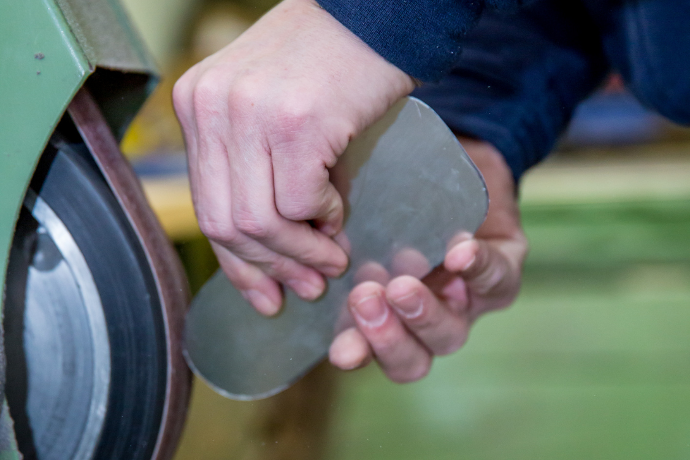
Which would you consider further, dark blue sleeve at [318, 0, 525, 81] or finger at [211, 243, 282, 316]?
finger at [211, 243, 282, 316]

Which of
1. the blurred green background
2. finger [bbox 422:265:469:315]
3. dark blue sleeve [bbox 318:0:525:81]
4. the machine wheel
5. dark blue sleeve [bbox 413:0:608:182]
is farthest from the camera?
the blurred green background

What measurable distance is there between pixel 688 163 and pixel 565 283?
0.62m

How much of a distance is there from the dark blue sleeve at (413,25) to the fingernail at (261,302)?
0.72ft

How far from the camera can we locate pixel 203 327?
491mm

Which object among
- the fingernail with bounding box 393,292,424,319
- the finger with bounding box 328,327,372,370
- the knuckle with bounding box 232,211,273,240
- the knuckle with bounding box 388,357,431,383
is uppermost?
the knuckle with bounding box 232,211,273,240

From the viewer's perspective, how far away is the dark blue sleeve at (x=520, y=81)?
646mm

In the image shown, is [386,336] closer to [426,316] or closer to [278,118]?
[426,316]

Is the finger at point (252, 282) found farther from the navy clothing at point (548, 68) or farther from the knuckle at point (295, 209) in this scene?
the navy clothing at point (548, 68)

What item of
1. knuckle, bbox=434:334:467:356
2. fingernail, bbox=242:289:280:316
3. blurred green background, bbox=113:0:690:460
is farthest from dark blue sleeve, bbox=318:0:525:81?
blurred green background, bbox=113:0:690:460

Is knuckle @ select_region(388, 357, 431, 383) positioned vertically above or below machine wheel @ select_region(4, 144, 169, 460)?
below

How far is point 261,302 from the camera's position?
1.52ft

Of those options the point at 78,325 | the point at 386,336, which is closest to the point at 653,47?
the point at 386,336

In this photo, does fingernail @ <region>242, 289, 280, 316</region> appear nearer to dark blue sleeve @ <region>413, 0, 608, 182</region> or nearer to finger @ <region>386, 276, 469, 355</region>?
finger @ <region>386, 276, 469, 355</region>

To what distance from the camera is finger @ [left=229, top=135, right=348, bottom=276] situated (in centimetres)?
34
